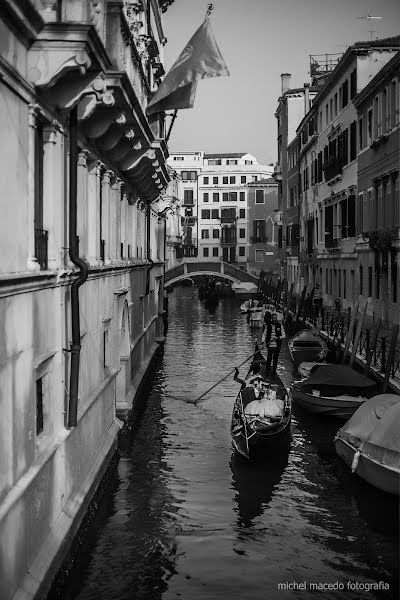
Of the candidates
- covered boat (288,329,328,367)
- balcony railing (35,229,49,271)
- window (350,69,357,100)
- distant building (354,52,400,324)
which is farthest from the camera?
window (350,69,357,100)

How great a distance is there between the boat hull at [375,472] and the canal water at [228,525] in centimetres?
18

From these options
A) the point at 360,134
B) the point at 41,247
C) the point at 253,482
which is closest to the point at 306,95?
the point at 360,134

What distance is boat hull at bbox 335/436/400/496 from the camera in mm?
10602

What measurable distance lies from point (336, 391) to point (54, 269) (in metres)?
9.18

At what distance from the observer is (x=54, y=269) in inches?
302

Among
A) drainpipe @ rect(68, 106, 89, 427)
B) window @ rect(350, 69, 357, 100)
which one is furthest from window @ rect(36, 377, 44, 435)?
window @ rect(350, 69, 357, 100)

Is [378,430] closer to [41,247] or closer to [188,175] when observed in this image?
[41,247]

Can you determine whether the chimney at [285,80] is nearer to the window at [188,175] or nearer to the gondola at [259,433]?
the window at [188,175]

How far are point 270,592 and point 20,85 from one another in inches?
207

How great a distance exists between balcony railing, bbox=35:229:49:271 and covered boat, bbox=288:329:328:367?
15206 mm

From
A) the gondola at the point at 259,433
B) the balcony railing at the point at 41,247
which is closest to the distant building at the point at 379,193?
the gondola at the point at 259,433

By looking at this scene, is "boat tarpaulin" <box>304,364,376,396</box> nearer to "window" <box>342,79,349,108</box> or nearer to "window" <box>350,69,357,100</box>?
"window" <box>350,69,357,100</box>

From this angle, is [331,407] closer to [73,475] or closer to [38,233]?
[73,475]

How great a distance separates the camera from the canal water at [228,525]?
8.36 m
